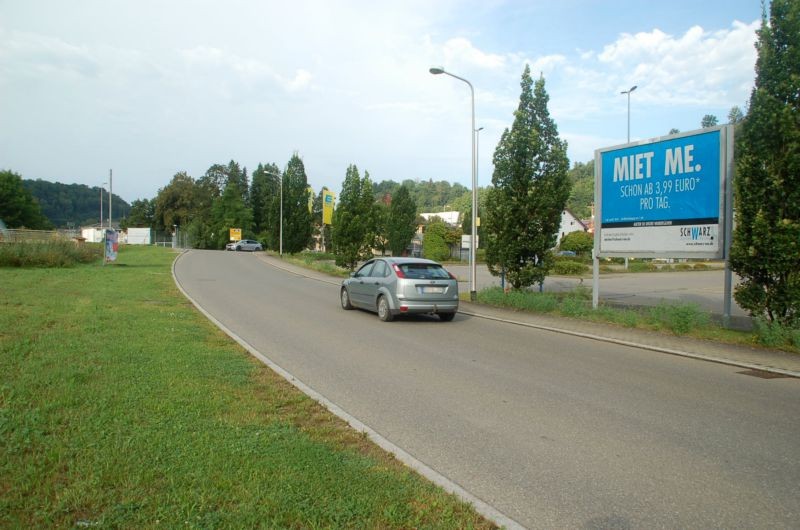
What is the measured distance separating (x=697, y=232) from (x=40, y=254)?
1115 inches

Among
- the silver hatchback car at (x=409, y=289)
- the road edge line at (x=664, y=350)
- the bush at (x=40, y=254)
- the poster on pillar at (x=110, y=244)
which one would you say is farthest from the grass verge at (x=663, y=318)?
the poster on pillar at (x=110, y=244)

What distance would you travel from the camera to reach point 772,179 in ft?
32.0

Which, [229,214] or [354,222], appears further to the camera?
[229,214]

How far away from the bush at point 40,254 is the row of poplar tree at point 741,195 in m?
13.7

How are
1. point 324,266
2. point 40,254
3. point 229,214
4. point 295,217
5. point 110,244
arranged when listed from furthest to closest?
1. point 229,214
2. point 295,217
3. point 324,266
4. point 110,244
5. point 40,254

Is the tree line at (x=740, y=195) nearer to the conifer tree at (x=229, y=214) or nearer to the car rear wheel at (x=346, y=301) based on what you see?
the car rear wheel at (x=346, y=301)

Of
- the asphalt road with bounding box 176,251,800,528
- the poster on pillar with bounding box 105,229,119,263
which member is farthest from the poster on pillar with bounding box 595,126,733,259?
the poster on pillar with bounding box 105,229,119,263

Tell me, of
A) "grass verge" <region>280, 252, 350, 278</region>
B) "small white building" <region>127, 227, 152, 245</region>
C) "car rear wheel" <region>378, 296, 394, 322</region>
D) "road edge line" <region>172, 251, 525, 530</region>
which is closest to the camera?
"road edge line" <region>172, 251, 525, 530</region>

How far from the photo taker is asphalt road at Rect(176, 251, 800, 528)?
380cm

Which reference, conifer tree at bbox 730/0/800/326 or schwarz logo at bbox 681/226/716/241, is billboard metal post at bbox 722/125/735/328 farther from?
conifer tree at bbox 730/0/800/326

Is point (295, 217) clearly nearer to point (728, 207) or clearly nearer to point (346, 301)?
point (346, 301)

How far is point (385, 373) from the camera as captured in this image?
302 inches

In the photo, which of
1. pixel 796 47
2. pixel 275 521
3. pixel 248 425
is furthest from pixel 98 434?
pixel 796 47

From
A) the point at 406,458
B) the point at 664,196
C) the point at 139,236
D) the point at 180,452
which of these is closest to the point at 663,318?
the point at 664,196
